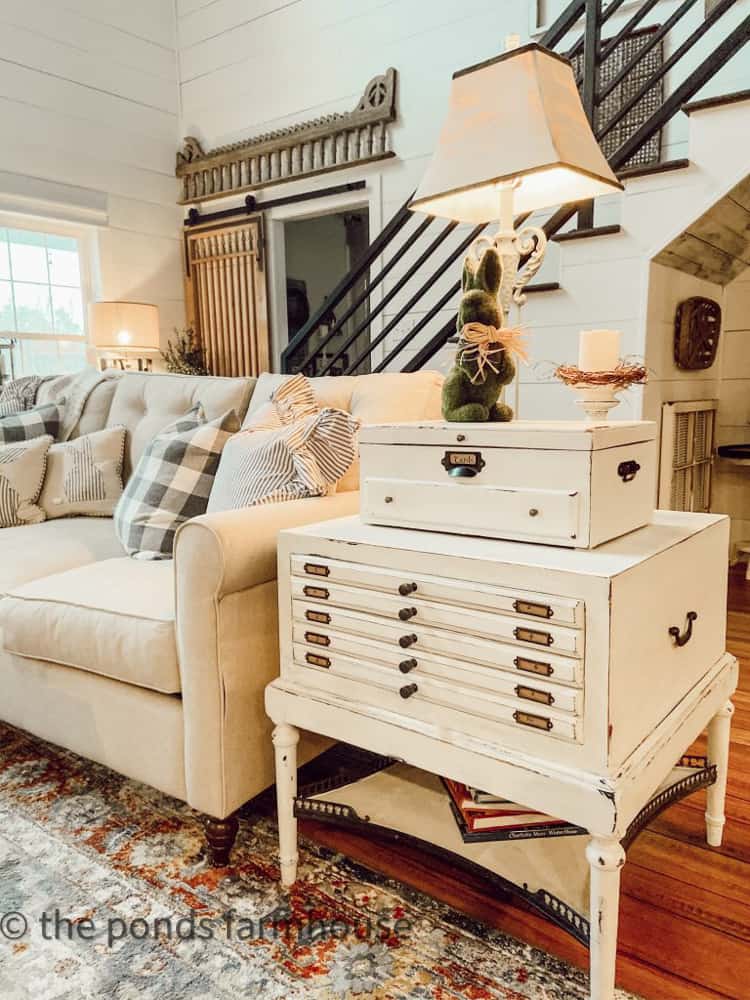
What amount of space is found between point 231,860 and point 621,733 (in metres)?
0.86

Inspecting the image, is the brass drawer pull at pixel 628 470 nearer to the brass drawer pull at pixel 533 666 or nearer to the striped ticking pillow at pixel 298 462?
the brass drawer pull at pixel 533 666

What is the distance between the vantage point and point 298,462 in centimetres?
159

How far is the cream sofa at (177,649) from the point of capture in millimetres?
1302

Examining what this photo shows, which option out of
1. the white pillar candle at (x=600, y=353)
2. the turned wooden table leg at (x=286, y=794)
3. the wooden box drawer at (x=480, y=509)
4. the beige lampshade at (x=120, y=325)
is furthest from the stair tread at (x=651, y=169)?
the beige lampshade at (x=120, y=325)

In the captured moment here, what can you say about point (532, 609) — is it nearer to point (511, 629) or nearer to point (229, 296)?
point (511, 629)

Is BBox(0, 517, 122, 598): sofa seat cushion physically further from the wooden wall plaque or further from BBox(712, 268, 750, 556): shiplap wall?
BBox(712, 268, 750, 556): shiplap wall

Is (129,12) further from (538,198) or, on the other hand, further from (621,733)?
(621,733)

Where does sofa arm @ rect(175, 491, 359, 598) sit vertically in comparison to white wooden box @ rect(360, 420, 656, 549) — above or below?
below

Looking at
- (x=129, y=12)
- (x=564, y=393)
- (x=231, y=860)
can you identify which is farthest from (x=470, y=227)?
(x=231, y=860)

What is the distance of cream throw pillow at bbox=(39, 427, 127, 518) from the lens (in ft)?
7.73

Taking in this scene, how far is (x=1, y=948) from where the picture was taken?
1167 mm

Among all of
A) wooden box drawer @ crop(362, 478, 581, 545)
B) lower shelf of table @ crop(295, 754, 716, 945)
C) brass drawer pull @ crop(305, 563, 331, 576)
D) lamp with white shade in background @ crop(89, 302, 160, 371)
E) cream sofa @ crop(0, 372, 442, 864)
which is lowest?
lower shelf of table @ crop(295, 754, 716, 945)

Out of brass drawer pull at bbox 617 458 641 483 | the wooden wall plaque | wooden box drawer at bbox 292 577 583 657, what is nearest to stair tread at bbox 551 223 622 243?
the wooden wall plaque

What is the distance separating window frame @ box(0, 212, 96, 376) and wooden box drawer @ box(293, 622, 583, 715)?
402 centimetres
